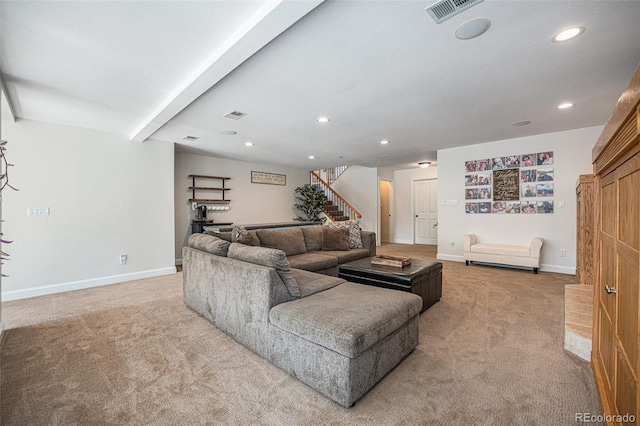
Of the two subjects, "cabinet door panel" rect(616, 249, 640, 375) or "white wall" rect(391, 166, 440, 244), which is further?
"white wall" rect(391, 166, 440, 244)

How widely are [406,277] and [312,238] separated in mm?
2121

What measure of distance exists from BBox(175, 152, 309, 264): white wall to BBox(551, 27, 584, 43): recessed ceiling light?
20.4 feet

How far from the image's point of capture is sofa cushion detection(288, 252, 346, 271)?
3.67 metres

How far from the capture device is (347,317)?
173cm

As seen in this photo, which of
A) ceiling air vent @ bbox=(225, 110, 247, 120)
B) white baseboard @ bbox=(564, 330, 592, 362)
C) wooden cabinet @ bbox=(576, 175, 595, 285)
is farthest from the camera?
ceiling air vent @ bbox=(225, 110, 247, 120)

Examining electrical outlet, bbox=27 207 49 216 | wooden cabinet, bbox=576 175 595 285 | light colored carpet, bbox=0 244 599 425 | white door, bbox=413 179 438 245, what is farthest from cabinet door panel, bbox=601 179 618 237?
white door, bbox=413 179 438 245

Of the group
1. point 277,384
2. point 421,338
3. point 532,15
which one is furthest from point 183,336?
point 532,15

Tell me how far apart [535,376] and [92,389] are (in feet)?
9.52

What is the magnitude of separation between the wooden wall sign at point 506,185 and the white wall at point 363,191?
135 inches

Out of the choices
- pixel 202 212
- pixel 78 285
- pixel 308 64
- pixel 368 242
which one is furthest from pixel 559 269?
pixel 78 285

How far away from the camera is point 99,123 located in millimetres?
3902

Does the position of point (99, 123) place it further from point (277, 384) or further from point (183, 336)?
point (277, 384)

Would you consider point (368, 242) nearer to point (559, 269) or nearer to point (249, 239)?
point (249, 239)

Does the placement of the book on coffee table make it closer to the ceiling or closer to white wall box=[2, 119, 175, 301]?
the ceiling
